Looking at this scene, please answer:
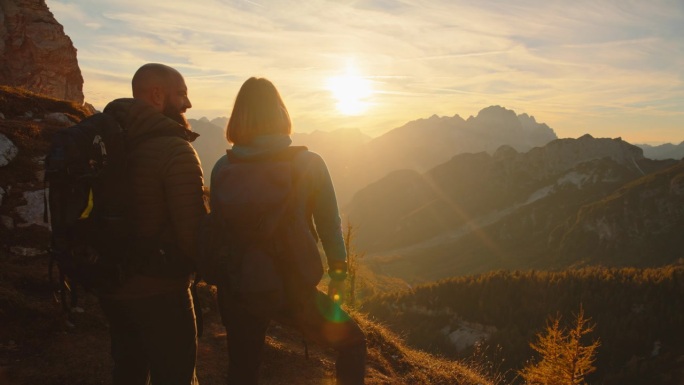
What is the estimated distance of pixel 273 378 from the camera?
8.16m

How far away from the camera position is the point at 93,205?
333 centimetres

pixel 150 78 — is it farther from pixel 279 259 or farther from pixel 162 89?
pixel 279 259

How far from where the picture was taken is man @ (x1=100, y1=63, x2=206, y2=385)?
3.37 metres

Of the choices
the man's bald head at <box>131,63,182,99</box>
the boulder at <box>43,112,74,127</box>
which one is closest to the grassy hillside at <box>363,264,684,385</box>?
the boulder at <box>43,112,74,127</box>

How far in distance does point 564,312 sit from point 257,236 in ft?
375

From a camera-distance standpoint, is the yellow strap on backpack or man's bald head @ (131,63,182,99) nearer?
the yellow strap on backpack

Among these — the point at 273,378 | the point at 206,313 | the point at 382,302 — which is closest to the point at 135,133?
the point at 273,378

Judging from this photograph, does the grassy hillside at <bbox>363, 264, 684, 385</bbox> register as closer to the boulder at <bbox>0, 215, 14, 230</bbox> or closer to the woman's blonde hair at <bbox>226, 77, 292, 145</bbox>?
the boulder at <bbox>0, 215, 14, 230</bbox>

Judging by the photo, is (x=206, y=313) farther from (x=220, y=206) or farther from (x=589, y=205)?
(x=589, y=205)

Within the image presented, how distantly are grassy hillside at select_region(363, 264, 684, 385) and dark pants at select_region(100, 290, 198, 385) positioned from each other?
281ft

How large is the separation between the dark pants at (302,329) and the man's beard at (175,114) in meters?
1.55

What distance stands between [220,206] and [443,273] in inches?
7787

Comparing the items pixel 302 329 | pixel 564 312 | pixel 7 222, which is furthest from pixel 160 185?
pixel 564 312

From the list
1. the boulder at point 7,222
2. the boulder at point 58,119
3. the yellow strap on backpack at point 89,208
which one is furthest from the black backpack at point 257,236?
the boulder at point 58,119
